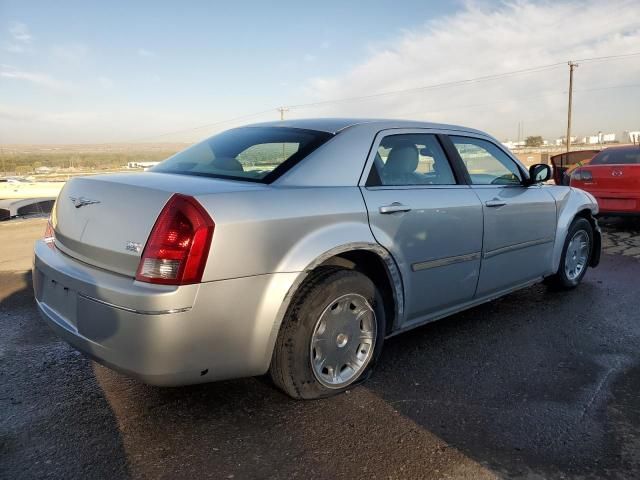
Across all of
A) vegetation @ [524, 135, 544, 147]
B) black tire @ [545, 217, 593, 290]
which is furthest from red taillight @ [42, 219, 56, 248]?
vegetation @ [524, 135, 544, 147]

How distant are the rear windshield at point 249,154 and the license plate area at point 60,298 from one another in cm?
93

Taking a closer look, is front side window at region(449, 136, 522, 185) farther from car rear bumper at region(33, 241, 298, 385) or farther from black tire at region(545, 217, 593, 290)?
car rear bumper at region(33, 241, 298, 385)

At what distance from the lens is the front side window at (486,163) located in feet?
→ 12.3

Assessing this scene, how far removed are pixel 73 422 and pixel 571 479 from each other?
7.51 feet

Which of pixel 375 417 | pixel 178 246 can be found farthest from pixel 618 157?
pixel 178 246

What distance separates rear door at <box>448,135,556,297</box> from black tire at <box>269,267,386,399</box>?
4.55ft

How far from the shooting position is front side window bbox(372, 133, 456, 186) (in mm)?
3135

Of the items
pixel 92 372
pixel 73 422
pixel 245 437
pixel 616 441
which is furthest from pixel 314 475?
pixel 92 372

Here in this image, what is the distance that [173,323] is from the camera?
7.11 ft

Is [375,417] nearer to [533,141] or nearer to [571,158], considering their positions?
[571,158]

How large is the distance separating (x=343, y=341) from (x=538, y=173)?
2.46m

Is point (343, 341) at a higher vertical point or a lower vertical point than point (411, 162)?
lower

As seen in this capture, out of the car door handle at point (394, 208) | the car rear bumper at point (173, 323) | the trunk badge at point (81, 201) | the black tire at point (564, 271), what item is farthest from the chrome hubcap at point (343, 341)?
the black tire at point (564, 271)

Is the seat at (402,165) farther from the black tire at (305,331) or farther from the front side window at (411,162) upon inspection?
the black tire at (305,331)
